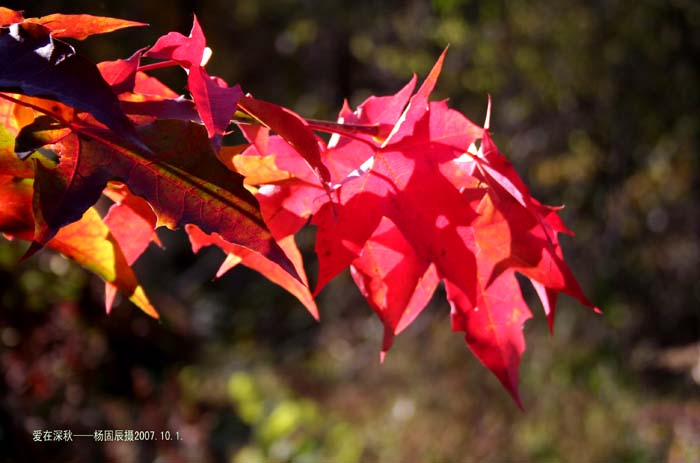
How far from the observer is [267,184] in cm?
56

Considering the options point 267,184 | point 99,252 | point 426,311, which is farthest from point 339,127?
point 426,311

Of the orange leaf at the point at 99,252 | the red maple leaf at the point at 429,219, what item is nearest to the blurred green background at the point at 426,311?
the orange leaf at the point at 99,252

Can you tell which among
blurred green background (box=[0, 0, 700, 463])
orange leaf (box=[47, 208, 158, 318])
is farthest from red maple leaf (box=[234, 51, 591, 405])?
blurred green background (box=[0, 0, 700, 463])

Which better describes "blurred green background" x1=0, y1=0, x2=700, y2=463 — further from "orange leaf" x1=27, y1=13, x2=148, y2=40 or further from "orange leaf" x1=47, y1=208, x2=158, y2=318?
"orange leaf" x1=27, y1=13, x2=148, y2=40

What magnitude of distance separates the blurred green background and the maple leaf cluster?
3.21 ft

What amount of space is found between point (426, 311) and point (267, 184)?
4636mm

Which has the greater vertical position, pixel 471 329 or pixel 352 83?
pixel 471 329

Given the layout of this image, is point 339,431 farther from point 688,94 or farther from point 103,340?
point 688,94

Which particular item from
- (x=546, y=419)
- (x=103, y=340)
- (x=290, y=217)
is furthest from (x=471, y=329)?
(x=546, y=419)

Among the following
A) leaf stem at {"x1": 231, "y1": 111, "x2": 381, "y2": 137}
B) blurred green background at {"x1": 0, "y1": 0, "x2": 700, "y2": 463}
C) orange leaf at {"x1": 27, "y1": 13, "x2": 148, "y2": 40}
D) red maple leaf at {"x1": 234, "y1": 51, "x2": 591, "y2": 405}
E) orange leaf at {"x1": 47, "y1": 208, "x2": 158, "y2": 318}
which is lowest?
blurred green background at {"x1": 0, "y1": 0, "x2": 700, "y2": 463}

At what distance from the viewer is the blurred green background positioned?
7.45 feet

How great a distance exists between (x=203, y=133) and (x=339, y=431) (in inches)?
105

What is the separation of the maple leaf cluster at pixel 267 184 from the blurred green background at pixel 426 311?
0.98 meters

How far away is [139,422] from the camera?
7.74ft
